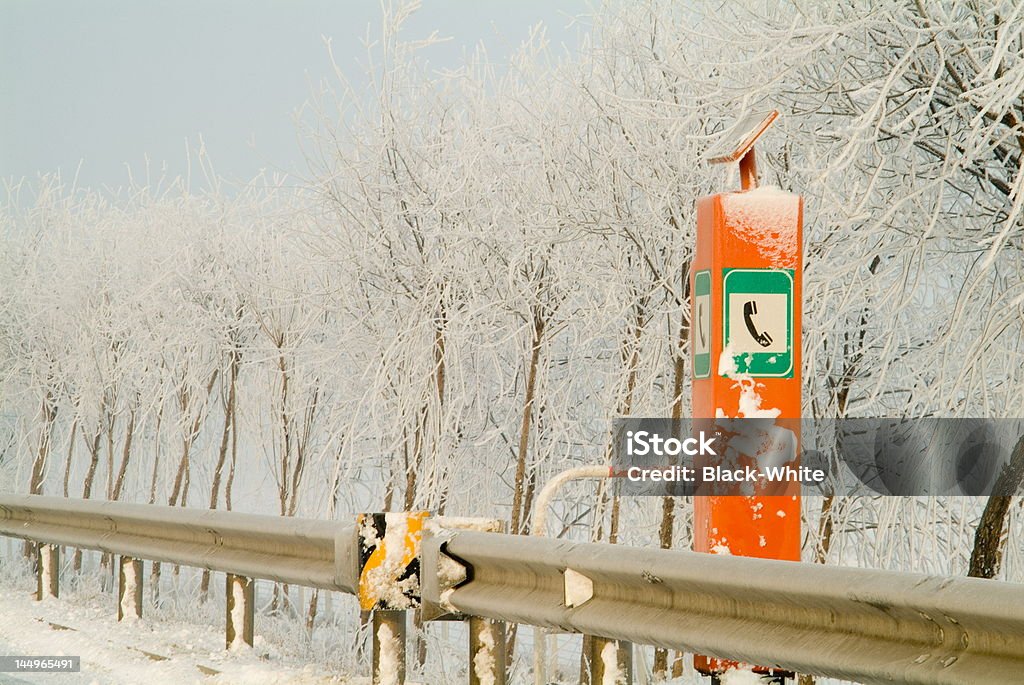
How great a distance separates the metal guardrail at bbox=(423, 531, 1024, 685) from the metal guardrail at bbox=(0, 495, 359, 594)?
58 centimetres

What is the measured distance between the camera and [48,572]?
26.9ft

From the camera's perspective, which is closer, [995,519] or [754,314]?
[754,314]

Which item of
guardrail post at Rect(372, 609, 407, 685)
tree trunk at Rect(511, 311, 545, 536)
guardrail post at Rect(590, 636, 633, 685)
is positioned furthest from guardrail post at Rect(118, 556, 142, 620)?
tree trunk at Rect(511, 311, 545, 536)

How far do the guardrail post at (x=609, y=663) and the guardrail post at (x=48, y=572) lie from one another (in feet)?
15.8

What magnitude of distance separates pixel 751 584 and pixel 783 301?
1.47 m

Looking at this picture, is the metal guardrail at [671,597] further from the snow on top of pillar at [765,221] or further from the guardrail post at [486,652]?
the snow on top of pillar at [765,221]

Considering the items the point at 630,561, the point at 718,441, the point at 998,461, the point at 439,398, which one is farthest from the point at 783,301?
the point at 439,398

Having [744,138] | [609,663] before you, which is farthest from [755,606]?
[744,138]

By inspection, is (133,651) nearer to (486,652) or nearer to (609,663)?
(486,652)

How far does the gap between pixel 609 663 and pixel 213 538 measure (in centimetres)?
249

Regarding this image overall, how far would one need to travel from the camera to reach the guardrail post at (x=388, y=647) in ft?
16.4

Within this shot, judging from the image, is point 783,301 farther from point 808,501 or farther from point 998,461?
point 808,501

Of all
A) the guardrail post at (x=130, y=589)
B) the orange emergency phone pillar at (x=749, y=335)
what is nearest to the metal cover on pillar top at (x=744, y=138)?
the orange emergency phone pillar at (x=749, y=335)

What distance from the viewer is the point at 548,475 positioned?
13578mm
